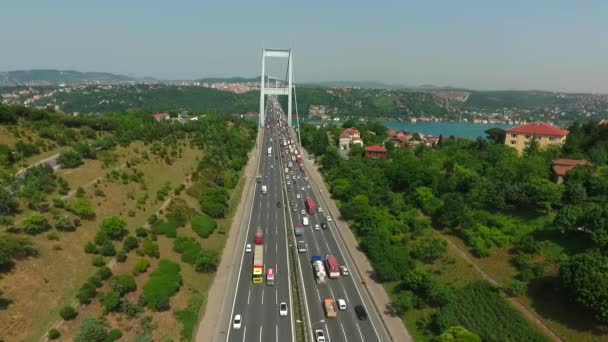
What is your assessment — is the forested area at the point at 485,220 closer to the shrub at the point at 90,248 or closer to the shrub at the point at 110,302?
the shrub at the point at 110,302

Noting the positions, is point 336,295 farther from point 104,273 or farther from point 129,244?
point 129,244

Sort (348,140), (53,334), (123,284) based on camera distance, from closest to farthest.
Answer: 1. (53,334)
2. (123,284)
3. (348,140)

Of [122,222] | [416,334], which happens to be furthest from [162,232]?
[416,334]

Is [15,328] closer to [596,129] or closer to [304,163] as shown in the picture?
[304,163]

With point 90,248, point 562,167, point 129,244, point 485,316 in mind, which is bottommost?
point 485,316

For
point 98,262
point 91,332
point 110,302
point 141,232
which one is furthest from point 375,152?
point 91,332

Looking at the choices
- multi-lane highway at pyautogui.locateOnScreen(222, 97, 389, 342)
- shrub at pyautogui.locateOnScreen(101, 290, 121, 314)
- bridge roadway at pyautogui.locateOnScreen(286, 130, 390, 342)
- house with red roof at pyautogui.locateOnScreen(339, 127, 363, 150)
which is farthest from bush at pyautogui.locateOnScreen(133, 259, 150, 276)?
house with red roof at pyautogui.locateOnScreen(339, 127, 363, 150)

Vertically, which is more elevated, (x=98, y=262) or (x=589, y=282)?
(x=589, y=282)

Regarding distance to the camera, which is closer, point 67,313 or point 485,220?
point 67,313

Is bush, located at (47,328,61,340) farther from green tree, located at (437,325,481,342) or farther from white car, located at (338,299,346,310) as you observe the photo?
green tree, located at (437,325,481,342)
